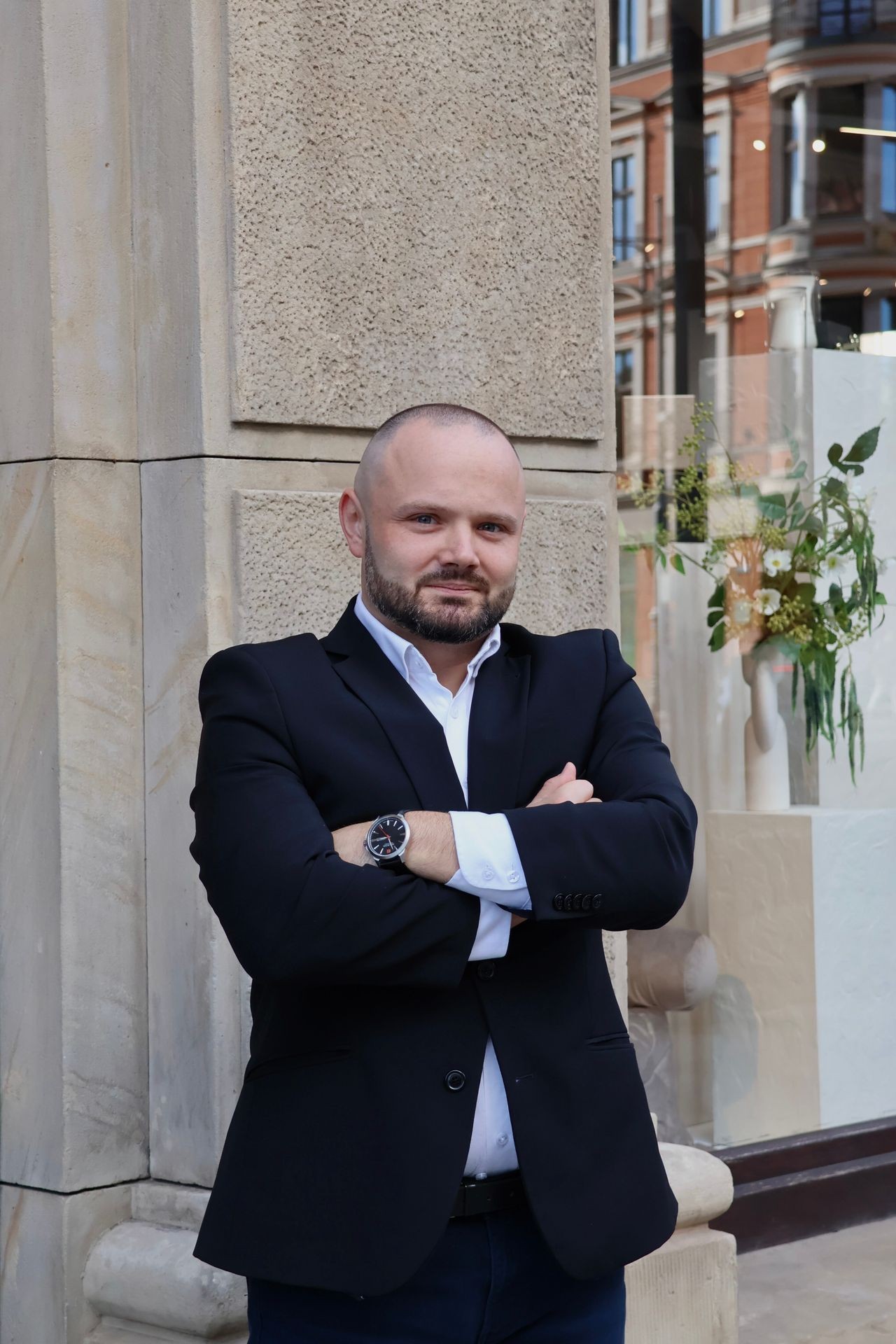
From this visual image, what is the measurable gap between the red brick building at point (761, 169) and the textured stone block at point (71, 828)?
88.8 inches

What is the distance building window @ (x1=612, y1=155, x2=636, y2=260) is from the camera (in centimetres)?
494

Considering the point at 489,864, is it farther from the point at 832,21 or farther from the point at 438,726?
the point at 832,21

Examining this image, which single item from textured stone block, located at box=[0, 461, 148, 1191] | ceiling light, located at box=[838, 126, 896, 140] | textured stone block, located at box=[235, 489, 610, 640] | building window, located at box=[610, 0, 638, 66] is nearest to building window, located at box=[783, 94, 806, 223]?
ceiling light, located at box=[838, 126, 896, 140]

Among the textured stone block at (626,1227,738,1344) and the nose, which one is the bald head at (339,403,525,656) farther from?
the textured stone block at (626,1227,738,1344)

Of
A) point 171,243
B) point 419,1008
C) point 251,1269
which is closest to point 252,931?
point 419,1008

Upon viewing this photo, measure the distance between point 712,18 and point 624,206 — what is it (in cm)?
70

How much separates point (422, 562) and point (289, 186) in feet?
3.84

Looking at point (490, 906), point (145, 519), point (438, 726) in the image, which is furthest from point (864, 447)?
point (490, 906)

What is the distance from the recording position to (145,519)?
317 cm

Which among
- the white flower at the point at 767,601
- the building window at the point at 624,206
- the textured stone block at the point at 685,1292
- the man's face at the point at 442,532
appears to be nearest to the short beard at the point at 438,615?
the man's face at the point at 442,532

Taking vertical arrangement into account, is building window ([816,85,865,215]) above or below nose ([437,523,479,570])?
above

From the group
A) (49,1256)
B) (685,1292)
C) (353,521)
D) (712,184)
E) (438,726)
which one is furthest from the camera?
(712,184)

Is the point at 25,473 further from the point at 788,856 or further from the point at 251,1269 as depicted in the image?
the point at 788,856

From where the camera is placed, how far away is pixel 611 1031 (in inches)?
92.7
